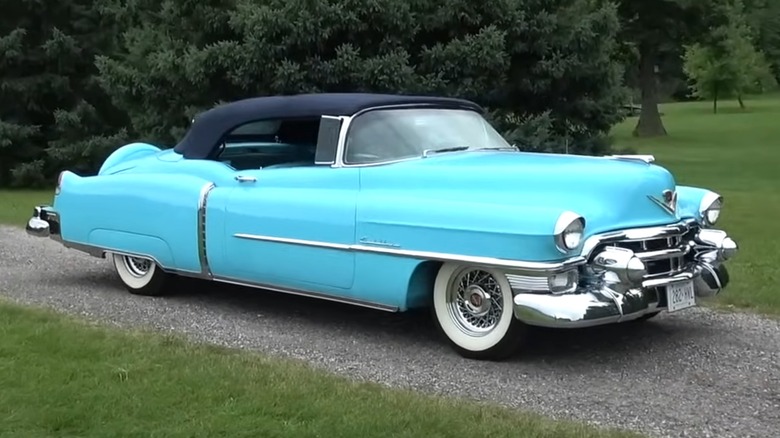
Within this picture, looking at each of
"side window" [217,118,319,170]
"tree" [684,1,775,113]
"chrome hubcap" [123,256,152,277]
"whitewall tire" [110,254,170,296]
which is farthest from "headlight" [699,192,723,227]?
"tree" [684,1,775,113]

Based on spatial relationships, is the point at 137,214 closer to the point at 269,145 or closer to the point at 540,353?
the point at 269,145

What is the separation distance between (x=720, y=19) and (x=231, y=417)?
41069mm

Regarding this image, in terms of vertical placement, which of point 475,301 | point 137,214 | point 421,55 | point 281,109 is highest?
point 421,55

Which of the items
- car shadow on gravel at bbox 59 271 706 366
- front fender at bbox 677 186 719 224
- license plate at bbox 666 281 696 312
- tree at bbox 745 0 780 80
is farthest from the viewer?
tree at bbox 745 0 780 80

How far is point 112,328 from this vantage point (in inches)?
265

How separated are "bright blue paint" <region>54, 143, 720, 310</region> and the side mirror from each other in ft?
0.27

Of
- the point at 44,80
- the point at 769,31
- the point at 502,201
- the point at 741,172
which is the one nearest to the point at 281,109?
the point at 502,201

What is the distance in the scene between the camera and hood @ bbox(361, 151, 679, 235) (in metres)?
5.85

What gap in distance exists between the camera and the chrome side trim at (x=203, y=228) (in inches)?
291

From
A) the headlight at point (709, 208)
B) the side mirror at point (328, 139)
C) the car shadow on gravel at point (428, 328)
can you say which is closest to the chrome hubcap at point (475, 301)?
the car shadow on gravel at point (428, 328)

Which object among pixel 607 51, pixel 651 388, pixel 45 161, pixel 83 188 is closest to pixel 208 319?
pixel 83 188

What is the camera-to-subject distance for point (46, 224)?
8664 mm

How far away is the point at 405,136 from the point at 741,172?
66.2 feet

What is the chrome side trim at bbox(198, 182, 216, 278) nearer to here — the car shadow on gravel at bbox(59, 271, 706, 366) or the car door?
the car door
